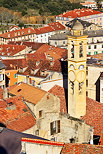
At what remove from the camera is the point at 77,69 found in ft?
127

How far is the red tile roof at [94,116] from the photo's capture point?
36562 millimetres

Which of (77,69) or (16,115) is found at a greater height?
(77,69)

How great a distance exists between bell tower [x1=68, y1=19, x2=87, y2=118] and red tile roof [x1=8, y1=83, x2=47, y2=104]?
3.65m

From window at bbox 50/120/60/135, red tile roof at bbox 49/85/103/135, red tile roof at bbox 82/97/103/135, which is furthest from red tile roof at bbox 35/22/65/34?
window at bbox 50/120/60/135

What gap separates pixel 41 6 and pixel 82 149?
14069 cm

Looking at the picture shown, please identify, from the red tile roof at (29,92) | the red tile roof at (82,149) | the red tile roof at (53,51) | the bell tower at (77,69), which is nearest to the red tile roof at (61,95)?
the bell tower at (77,69)

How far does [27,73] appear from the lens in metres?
57.6

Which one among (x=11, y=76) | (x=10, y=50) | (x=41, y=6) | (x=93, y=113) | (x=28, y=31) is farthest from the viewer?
(x=41, y=6)

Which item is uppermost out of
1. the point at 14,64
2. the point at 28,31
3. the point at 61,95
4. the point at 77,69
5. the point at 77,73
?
the point at 77,69

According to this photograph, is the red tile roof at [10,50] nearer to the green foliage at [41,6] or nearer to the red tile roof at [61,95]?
the red tile roof at [61,95]

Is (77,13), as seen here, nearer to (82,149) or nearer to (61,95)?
(61,95)

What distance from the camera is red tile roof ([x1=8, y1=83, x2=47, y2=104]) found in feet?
120

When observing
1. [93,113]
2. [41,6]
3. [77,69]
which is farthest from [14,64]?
[41,6]

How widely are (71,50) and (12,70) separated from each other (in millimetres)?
24315
